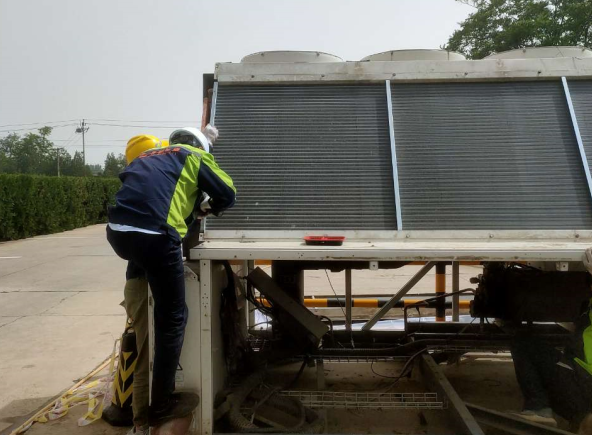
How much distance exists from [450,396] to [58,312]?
20.9ft

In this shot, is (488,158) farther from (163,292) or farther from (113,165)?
(113,165)

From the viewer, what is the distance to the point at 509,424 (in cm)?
309

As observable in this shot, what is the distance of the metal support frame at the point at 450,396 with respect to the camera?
2891 millimetres

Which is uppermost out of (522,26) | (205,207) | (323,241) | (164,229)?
(522,26)

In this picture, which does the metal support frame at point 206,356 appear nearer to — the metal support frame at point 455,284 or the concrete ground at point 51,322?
the concrete ground at point 51,322

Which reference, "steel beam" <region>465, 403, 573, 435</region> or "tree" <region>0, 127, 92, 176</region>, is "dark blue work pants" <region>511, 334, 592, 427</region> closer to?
"steel beam" <region>465, 403, 573, 435</region>

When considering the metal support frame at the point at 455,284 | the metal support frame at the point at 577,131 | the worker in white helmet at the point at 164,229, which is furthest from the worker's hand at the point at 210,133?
the metal support frame at the point at 455,284

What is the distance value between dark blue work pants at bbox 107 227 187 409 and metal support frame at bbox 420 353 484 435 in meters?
1.70

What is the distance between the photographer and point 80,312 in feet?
24.8

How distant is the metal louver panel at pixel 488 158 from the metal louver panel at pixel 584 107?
0.23 ft

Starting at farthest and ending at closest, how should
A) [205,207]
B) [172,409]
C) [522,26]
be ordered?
[522,26] → [205,207] → [172,409]

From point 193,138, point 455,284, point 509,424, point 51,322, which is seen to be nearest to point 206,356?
point 193,138

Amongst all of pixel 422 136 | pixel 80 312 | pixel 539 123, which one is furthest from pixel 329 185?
pixel 80 312

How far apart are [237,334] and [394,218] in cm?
145
